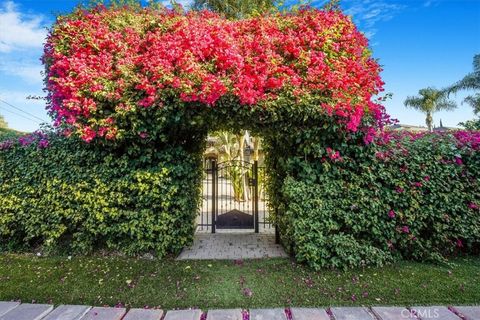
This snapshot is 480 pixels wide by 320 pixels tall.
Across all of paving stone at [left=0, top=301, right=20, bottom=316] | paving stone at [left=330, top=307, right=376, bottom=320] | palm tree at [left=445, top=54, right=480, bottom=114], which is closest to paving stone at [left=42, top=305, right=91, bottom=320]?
paving stone at [left=0, top=301, right=20, bottom=316]

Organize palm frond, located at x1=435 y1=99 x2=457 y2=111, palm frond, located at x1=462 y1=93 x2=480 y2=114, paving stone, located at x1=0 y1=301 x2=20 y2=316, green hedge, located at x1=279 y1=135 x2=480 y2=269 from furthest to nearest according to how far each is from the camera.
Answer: palm frond, located at x1=435 y1=99 x2=457 y2=111
palm frond, located at x1=462 y1=93 x2=480 y2=114
green hedge, located at x1=279 y1=135 x2=480 y2=269
paving stone, located at x1=0 y1=301 x2=20 y2=316

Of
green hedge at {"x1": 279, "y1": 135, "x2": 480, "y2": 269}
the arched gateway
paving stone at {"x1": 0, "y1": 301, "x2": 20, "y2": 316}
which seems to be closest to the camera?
paving stone at {"x1": 0, "y1": 301, "x2": 20, "y2": 316}

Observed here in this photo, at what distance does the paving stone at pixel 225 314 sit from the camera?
10.1 feet

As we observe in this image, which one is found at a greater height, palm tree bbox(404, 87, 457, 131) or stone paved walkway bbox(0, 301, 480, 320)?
palm tree bbox(404, 87, 457, 131)

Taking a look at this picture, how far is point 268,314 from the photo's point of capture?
3154 mm

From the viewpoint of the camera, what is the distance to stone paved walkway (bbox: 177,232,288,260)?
17.1ft

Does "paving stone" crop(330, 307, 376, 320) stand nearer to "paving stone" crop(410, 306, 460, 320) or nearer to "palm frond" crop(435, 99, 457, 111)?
"paving stone" crop(410, 306, 460, 320)

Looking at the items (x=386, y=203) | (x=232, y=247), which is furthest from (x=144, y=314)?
(x=386, y=203)

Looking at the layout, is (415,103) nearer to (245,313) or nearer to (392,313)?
(392,313)

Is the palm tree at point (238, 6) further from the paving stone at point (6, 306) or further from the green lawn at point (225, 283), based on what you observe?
the paving stone at point (6, 306)

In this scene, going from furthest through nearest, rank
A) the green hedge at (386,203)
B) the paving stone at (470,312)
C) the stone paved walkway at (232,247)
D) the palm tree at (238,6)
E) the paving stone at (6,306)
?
the palm tree at (238,6) < the stone paved walkway at (232,247) < the green hedge at (386,203) < the paving stone at (6,306) < the paving stone at (470,312)

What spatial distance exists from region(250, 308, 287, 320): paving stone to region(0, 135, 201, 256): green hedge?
7.57 feet

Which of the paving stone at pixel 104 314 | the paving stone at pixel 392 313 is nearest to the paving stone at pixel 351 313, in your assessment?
the paving stone at pixel 392 313

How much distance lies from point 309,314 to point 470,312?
6.66ft
